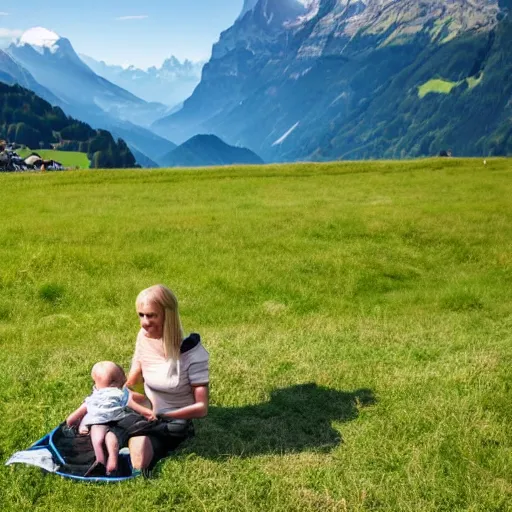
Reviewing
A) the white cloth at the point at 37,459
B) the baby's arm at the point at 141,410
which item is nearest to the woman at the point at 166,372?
the baby's arm at the point at 141,410

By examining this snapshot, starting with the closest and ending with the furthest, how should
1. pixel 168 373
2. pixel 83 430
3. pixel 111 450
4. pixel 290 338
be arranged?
pixel 111 450
pixel 168 373
pixel 83 430
pixel 290 338

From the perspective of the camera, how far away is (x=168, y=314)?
8.43 meters

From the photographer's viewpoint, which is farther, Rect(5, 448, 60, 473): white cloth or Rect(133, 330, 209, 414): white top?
Rect(133, 330, 209, 414): white top

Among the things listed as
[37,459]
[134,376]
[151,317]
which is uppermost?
[151,317]

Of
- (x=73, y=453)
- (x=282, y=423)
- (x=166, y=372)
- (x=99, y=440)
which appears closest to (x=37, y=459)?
(x=73, y=453)

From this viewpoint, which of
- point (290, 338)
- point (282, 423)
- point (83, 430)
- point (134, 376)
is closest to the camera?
point (83, 430)

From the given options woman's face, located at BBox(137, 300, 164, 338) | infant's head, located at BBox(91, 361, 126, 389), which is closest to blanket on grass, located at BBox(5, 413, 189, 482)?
infant's head, located at BBox(91, 361, 126, 389)

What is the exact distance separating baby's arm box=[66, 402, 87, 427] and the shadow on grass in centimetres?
177

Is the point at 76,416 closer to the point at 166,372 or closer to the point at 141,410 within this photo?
the point at 141,410

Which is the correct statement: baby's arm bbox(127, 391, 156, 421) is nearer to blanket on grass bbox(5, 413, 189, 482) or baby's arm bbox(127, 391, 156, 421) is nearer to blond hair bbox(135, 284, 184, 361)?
blanket on grass bbox(5, 413, 189, 482)

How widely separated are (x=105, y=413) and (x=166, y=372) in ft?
3.64

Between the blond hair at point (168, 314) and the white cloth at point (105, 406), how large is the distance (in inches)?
40.9

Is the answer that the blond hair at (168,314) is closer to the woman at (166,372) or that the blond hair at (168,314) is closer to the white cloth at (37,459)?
the woman at (166,372)

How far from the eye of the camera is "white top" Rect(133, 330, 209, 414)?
8680 millimetres
